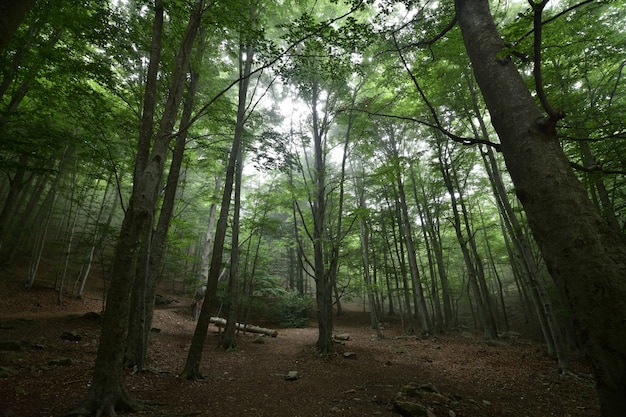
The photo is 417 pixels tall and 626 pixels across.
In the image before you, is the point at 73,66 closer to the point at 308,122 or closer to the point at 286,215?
the point at 308,122

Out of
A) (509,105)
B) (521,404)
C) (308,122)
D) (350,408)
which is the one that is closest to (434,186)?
(308,122)

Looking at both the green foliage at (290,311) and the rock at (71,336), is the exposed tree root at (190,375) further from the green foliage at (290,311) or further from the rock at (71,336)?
the green foliage at (290,311)

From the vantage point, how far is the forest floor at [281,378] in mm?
4527

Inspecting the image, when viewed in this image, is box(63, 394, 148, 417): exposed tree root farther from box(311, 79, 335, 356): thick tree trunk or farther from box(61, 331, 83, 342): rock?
box(311, 79, 335, 356): thick tree trunk

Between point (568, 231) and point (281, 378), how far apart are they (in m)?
6.66

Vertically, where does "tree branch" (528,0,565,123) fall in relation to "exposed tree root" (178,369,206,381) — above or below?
above

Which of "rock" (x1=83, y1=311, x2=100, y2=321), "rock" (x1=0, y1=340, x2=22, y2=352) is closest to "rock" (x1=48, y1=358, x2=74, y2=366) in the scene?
"rock" (x1=0, y1=340, x2=22, y2=352)

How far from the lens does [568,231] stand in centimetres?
166

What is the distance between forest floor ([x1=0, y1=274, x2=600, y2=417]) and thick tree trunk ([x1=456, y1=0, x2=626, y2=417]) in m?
3.74

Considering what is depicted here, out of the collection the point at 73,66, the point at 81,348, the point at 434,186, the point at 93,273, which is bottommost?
the point at 81,348

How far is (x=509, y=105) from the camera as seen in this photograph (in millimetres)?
2150

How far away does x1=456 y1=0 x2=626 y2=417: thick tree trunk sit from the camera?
1.44m

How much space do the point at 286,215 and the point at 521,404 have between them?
83.9 feet

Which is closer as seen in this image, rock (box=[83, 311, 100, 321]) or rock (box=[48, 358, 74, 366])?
rock (box=[48, 358, 74, 366])
